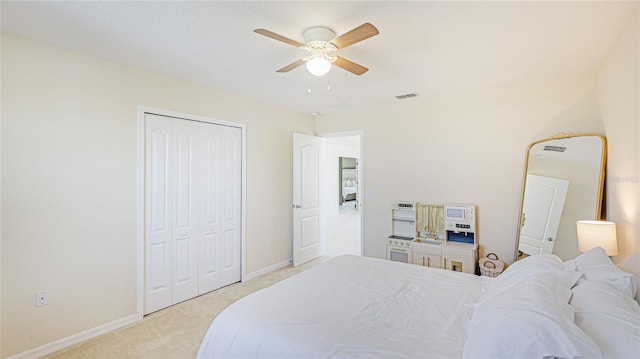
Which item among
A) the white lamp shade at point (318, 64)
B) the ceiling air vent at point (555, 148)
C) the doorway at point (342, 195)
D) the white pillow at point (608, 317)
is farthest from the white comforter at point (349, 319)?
the doorway at point (342, 195)

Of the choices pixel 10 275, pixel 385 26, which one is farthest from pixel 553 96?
pixel 10 275

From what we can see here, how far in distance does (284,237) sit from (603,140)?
157 inches

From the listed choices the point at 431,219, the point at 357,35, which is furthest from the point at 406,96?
the point at 357,35

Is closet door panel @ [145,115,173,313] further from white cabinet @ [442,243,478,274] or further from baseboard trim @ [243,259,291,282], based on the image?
white cabinet @ [442,243,478,274]

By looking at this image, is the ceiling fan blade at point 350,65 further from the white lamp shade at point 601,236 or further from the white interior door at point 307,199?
the white interior door at point 307,199

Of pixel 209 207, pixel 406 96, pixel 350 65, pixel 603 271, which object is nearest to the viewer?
pixel 603 271

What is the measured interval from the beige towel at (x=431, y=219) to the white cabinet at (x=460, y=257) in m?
0.31

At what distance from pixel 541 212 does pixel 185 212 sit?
13.1ft

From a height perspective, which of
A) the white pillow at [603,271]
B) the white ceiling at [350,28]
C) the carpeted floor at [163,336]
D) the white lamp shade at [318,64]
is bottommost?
the carpeted floor at [163,336]

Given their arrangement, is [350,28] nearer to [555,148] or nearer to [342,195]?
[555,148]

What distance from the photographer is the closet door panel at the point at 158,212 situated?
3.04 metres

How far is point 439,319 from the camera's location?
1.57 m

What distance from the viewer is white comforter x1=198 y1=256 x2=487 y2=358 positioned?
1.31 meters

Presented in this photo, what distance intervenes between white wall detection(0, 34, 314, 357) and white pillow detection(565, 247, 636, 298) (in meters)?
3.61
